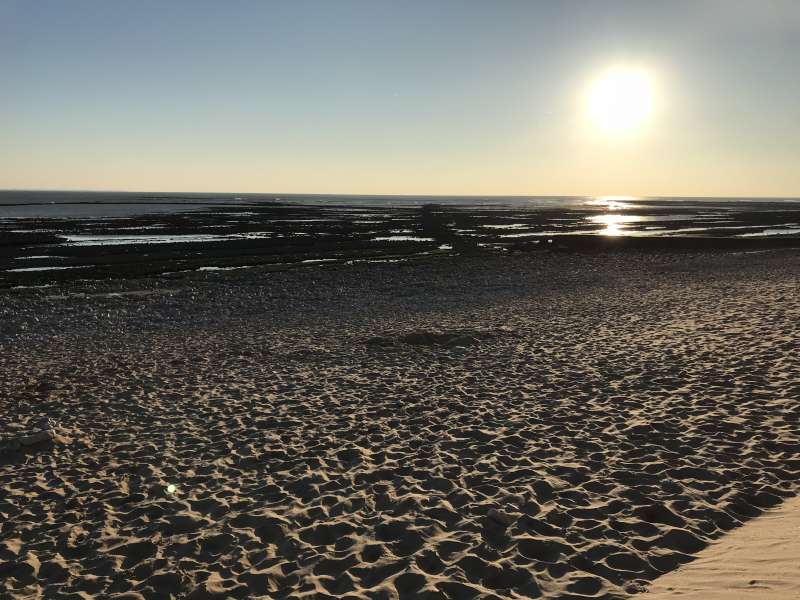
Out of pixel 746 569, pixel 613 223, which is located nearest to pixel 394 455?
pixel 746 569

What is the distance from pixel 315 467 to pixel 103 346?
10.9 m

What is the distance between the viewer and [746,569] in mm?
5277

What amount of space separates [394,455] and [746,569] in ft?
15.5

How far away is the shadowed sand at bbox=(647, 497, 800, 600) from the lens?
4.95 m

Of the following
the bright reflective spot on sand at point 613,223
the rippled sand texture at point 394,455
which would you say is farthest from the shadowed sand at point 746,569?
the bright reflective spot on sand at point 613,223

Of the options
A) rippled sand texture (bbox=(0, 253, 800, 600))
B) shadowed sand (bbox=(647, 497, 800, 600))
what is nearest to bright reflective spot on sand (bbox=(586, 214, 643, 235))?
rippled sand texture (bbox=(0, 253, 800, 600))

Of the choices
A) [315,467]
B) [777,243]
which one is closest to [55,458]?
[315,467]

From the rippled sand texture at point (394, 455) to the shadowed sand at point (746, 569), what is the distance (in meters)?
0.23

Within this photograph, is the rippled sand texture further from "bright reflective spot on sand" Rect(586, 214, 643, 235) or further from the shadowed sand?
"bright reflective spot on sand" Rect(586, 214, 643, 235)

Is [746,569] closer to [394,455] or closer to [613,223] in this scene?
[394,455]

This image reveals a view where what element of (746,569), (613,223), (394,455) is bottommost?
(394,455)

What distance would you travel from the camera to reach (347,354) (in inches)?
574

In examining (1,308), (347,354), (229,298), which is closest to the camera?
(347,354)

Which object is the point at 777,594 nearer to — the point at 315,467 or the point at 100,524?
the point at 315,467
